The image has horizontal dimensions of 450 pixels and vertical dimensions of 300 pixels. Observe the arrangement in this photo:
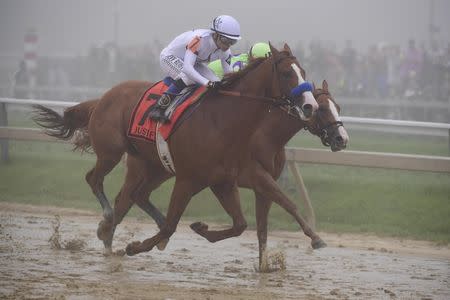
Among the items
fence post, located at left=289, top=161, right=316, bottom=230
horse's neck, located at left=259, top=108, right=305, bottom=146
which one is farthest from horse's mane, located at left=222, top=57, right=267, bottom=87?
fence post, located at left=289, top=161, right=316, bottom=230

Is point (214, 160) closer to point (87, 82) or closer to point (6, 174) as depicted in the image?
point (6, 174)

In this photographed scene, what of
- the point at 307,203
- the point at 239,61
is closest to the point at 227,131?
the point at 239,61

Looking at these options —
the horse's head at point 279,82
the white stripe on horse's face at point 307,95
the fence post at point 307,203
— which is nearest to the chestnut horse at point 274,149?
the horse's head at point 279,82

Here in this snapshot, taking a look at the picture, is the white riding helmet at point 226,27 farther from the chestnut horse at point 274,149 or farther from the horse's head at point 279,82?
the chestnut horse at point 274,149

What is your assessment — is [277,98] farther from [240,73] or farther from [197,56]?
[197,56]

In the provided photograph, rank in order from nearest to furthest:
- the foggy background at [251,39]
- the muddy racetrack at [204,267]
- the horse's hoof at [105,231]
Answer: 1. the muddy racetrack at [204,267]
2. the horse's hoof at [105,231]
3. the foggy background at [251,39]

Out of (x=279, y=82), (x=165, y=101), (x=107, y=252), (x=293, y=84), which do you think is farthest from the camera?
(x=107, y=252)

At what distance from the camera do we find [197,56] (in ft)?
28.4

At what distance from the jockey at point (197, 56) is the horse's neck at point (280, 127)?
1.82ft

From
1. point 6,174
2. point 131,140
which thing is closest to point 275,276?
point 131,140

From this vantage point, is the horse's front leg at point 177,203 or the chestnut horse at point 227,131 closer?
the chestnut horse at point 227,131

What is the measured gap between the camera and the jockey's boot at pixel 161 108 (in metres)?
8.55

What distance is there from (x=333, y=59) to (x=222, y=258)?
1130 cm

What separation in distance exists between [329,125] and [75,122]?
8.89ft
